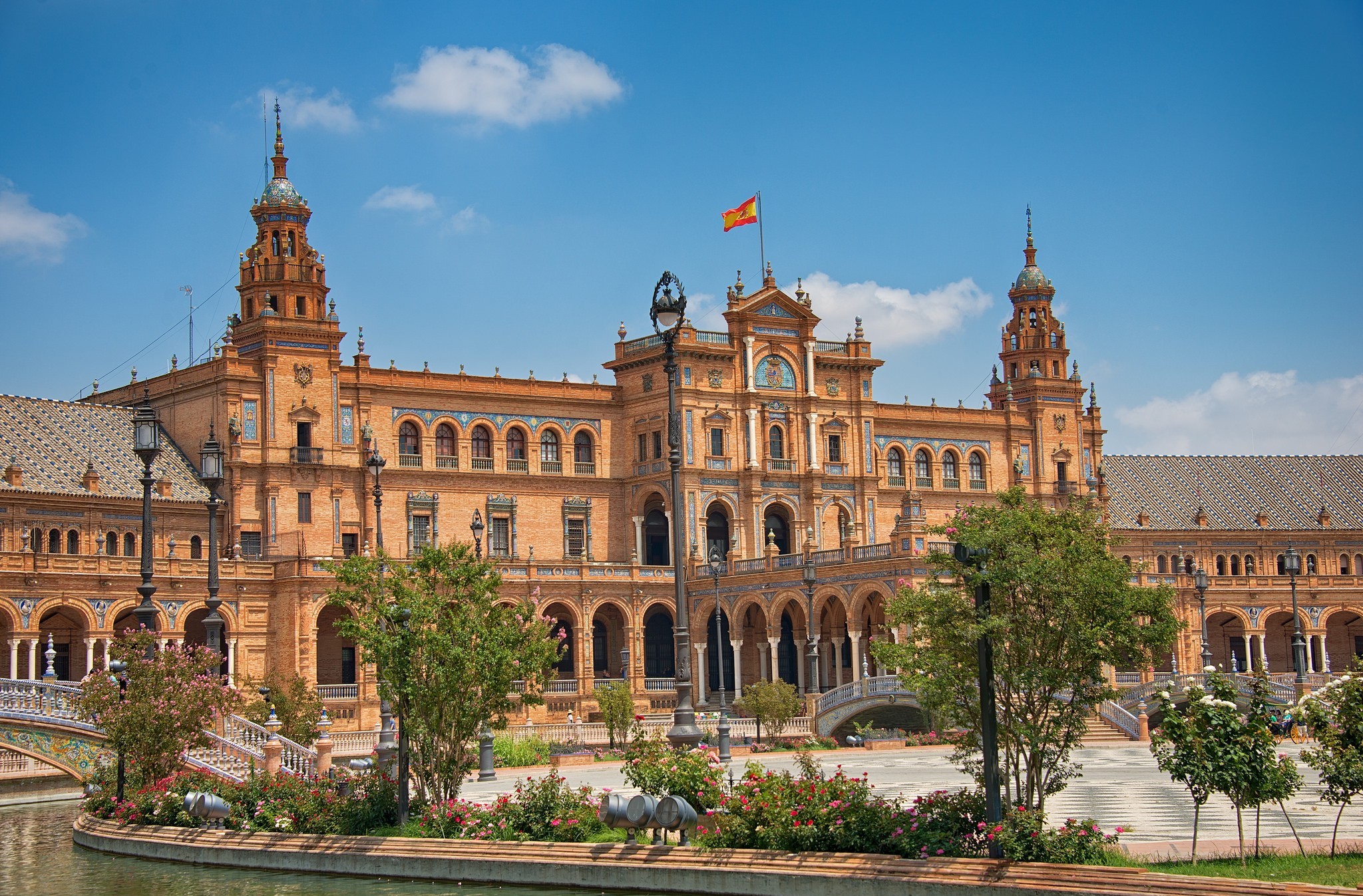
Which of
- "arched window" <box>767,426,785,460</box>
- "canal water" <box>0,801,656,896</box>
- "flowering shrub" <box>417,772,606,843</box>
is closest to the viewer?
"canal water" <box>0,801,656,896</box>

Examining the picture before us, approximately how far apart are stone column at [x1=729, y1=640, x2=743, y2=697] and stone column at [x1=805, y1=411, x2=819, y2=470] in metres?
9.32

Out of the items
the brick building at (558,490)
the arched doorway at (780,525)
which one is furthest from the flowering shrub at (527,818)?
the arched doorway at (780,525)

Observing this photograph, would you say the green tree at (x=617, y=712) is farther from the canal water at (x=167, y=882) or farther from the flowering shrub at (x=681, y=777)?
the flowering shrub at (x=681, y=777)

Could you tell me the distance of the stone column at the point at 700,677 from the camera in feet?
229

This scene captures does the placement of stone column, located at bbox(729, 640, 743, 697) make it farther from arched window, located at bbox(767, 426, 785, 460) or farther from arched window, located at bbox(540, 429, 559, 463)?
arched window, located at bbox(540, 429, 559, 463)

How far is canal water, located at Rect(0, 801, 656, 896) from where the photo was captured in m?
23.3

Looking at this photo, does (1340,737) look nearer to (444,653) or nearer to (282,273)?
(444,653)

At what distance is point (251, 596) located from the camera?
61.7 meters

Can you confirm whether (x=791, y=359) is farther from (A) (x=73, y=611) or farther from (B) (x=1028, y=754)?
(B) (x=1028, y=754)

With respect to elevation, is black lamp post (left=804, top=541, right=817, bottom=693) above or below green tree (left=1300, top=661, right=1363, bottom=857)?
above

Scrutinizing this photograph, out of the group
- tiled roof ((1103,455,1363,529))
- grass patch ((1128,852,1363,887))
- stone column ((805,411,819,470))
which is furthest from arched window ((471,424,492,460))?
grass patch ((1128,852,1363,887))

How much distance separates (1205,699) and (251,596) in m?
46.9

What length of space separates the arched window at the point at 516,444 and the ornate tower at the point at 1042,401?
26564mm

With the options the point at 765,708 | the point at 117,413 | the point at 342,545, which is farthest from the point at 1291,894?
the point at 117,413
